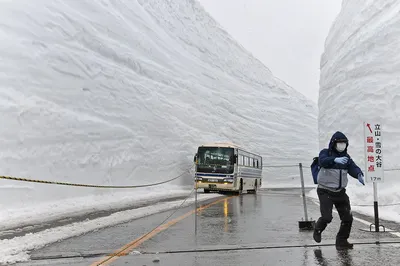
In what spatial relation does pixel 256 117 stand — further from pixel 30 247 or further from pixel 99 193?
pixel 30 247

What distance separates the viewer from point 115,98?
2473cm

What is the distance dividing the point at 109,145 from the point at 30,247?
50.8 ft

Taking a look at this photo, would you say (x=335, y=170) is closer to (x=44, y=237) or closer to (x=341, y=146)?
(x=341, y=146)

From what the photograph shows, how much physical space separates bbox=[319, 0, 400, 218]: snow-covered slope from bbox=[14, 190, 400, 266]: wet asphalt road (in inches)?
334

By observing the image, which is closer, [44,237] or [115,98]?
[44,237]

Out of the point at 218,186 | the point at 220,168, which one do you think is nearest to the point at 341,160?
the point at 218,186

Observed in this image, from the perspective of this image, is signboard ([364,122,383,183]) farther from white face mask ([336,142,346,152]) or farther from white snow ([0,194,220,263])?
white snow ([0,194,220,263])

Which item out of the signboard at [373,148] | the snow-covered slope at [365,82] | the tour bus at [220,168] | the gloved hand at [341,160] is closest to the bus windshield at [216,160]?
the tour bus at [220,168]

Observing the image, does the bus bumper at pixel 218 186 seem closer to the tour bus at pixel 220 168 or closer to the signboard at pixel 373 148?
the tour bus at pixel 220 168

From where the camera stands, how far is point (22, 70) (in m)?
18.0

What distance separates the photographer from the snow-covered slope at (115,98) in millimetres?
15898

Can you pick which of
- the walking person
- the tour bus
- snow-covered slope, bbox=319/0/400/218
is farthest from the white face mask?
the tour bus

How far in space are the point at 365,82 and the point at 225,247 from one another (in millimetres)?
18354

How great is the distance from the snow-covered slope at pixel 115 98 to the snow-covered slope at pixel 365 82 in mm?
11883
